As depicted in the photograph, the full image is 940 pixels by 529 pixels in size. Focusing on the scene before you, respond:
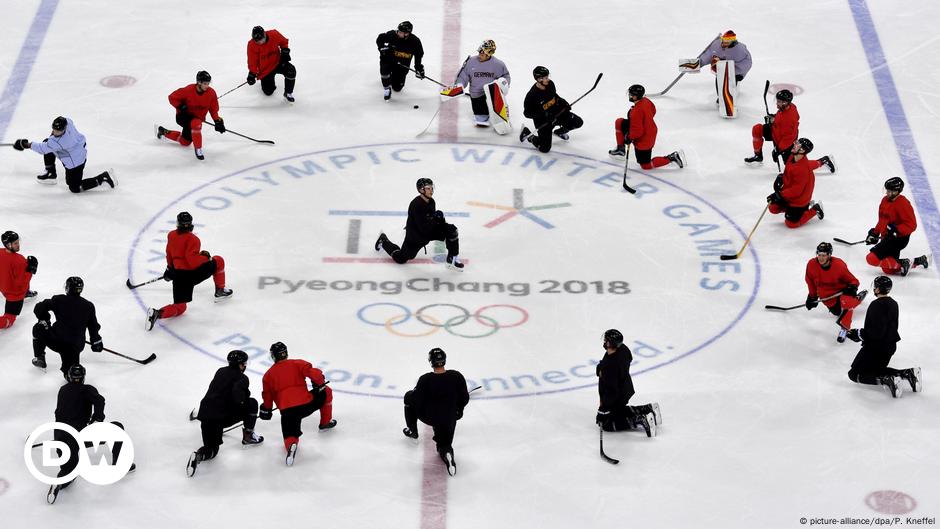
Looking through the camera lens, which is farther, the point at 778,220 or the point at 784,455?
the point at 778,220

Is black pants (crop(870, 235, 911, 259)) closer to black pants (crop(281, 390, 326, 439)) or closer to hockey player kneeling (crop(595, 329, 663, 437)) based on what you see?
hockey player kneeling (crop(595, 329, 663, 437))

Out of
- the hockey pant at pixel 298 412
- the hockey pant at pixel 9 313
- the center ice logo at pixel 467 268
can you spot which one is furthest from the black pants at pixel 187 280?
the hockey pant at pixel 298 412

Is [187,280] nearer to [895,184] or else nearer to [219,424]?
[219,424]

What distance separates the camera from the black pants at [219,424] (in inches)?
425

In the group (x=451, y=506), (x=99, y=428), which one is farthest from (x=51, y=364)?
(x=451, y=506)

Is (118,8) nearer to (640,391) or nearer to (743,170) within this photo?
(743,170)

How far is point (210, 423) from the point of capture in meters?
10.8

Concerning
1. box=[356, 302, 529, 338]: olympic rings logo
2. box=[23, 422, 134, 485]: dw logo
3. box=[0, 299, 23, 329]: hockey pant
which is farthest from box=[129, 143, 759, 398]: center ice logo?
box=[23, 422, 134, 485]: dw logo

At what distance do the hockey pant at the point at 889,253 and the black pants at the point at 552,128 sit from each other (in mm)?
3274

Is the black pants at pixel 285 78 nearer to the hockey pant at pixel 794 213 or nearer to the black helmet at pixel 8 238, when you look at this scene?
the black helmet at pixel 8 238

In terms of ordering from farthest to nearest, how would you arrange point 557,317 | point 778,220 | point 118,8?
point 118,8
point 778,220
point 557,317

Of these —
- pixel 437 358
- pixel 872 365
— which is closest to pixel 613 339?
pixel 437 358

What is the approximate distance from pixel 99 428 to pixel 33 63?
7251mm

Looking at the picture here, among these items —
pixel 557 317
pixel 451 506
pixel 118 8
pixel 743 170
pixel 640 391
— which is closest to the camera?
pixel 451 506
